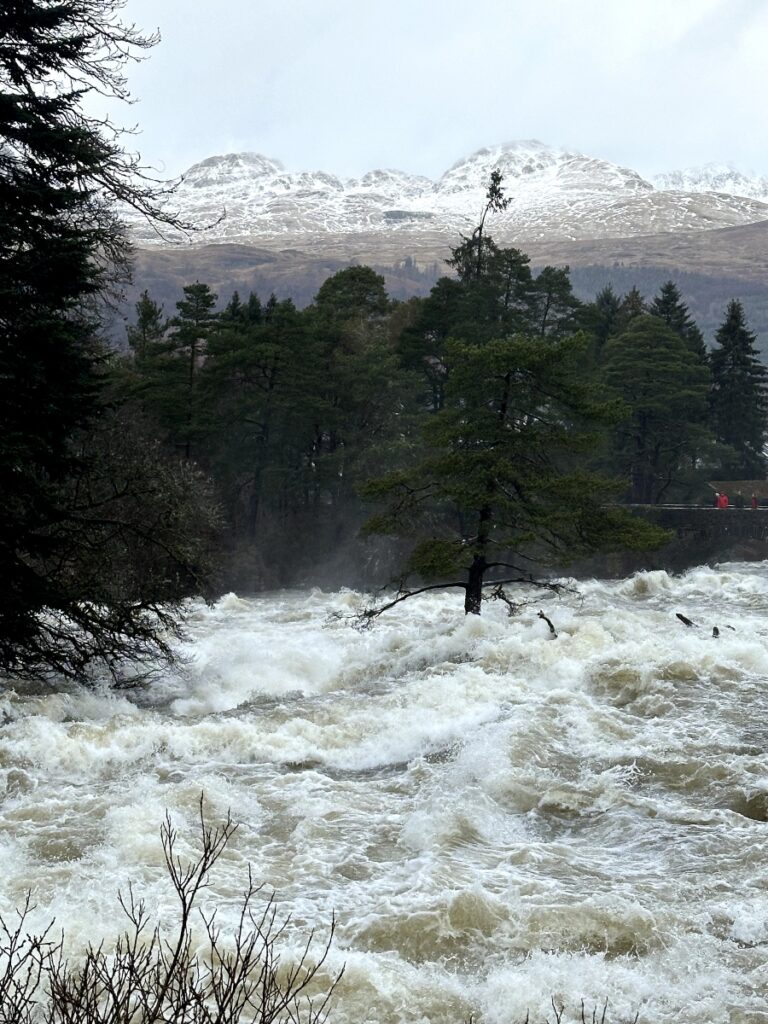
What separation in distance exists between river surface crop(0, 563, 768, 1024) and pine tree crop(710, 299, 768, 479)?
36.8 m

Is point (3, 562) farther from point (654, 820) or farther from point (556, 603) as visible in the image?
point (556, 603)

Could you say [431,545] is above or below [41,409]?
below

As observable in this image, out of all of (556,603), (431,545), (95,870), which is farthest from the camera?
(556,603)

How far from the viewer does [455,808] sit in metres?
11.3

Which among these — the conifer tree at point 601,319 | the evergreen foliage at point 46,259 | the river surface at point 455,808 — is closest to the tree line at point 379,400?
the conifer tree at point 601,319

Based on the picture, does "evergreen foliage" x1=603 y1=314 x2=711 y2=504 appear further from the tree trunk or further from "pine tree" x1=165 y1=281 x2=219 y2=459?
the tree trunk

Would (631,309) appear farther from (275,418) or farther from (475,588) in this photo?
(475,588)

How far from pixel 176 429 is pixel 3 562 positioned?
27.3 metres

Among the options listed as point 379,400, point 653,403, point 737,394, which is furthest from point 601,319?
point 379,400

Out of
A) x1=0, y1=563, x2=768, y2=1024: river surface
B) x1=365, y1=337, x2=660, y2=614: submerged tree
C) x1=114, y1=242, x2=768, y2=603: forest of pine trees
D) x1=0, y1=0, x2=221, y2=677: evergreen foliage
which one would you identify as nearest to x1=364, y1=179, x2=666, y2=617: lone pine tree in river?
x1=365, y1=337, x2=660, y2=614: submerged tree

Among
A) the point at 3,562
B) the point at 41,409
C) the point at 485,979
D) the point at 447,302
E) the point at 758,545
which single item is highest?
the point at 447,302

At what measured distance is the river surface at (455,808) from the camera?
8.00 meters

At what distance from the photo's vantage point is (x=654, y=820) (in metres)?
11.3

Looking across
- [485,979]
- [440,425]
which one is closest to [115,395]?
[440,425]
